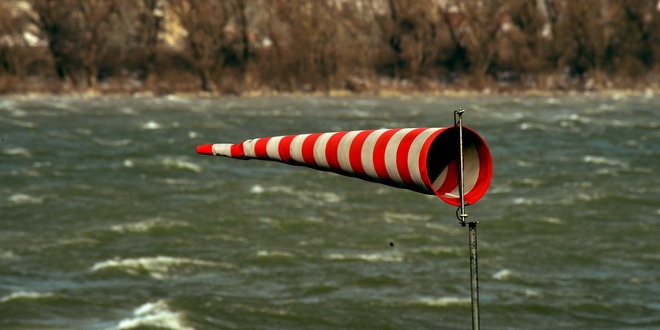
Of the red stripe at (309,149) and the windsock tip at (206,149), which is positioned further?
the windsock tip at (206,149)

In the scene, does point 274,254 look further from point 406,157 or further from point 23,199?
point 406,157

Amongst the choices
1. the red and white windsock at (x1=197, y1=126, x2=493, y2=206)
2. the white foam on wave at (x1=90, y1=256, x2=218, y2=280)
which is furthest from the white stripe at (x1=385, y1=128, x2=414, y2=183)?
the white foam on wave at (x1=90, y1=256, x2=218, y2=280)

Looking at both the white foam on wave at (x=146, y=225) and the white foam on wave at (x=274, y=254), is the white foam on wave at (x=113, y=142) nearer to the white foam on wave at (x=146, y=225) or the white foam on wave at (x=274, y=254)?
the white foam on wave at (x=146, y=225)

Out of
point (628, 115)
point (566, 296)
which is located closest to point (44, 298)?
point (566, 296)

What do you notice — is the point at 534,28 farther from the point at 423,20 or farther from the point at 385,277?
the point at 385,277

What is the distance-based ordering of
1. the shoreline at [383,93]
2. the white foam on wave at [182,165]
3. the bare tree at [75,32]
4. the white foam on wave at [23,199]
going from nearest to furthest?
the white foam on wave at [23,199]
the white foam on wave at [182,165]
the shoreline at [383,93]
the bare tree at [75,32]

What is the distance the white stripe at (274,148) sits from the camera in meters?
8.06

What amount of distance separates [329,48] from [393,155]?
8724cm

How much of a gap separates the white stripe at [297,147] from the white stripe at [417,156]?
94cm

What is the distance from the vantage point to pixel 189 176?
37312 millimetres

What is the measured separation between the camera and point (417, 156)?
7020 mm

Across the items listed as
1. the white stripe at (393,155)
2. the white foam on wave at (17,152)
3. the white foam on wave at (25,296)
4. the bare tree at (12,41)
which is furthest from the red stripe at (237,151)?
the bare tree at (12,41)

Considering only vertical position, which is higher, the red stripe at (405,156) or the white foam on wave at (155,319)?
the red stripe at (405,156)

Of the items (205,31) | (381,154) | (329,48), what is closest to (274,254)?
(381,154)
